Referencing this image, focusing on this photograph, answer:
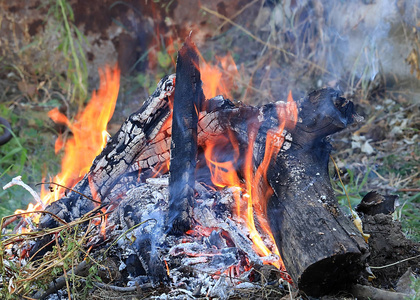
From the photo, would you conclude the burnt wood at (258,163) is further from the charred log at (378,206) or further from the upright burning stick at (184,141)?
the charred log at (378,206)

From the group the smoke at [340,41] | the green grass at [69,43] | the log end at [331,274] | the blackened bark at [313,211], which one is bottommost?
the log end at [331,274]

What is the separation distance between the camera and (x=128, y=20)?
5629 millimetres

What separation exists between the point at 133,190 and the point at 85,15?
369 cm

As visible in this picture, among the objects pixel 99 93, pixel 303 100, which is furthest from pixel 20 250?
pixel 99 93

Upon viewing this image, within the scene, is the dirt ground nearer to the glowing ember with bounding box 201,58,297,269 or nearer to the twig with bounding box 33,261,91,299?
the glowing ember with bounding box 201,58,297,269

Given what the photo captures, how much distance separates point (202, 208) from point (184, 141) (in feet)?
1.30

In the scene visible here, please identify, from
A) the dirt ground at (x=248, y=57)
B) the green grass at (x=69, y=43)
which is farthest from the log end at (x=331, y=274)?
the green grass at (x=69, y=43)

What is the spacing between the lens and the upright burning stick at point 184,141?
7.54 feet

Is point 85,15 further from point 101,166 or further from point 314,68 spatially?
point 101,166

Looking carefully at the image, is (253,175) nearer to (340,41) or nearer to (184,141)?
(184,141)

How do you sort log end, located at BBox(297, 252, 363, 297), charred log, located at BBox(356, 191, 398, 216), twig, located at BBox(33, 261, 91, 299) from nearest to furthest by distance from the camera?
log end, located at BBox(297, 252, 363, 297) < twig, located at BBox(33, 261, 91, 299) < charred log, located at BBox(356, 191, 398, 216)

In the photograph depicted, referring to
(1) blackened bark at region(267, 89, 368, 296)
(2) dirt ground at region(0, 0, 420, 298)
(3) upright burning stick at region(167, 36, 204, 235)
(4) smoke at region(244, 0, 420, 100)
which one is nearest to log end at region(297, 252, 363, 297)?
(1) blackened bark at region(267, 89, 368, 296)

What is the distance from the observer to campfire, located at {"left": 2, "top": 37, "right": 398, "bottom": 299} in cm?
197

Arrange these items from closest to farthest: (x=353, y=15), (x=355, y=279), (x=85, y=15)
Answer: (x=355, y=279) → (x=353, y=15) → (x=85, y=15)
